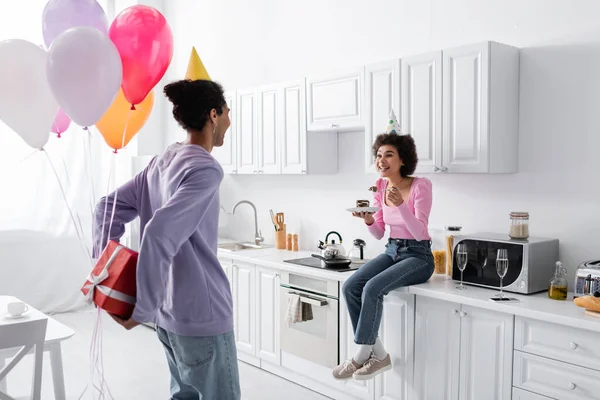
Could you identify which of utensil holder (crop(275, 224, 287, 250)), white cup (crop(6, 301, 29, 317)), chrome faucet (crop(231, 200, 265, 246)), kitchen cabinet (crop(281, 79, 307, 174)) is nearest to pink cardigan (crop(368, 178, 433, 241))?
kitchen cabinet (crop(281, 79, 307, 174))

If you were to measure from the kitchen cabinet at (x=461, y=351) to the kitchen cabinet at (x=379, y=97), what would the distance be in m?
1.01

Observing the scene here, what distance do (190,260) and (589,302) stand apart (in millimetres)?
1737

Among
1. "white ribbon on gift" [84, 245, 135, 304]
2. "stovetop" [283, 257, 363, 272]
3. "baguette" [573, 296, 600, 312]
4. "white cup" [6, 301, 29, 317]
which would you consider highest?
"white ribbon on gift" [84, 245, 135, 304]

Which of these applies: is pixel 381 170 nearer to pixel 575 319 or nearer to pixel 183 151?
pixel 575 319

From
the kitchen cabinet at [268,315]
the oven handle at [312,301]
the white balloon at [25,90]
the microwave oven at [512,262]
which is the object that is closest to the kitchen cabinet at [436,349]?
the microwave oven at [512,262]

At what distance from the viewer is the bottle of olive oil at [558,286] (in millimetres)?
2883

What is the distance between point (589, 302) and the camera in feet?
8.52

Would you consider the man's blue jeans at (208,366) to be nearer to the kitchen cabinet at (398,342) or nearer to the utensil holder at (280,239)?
the kitchen cabinet at (398,342)

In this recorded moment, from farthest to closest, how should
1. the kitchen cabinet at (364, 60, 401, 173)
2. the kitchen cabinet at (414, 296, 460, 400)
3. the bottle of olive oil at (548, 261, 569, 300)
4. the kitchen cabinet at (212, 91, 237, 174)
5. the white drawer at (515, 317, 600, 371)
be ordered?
the kitchen cabinet at (212, 91, 237, 174)
the kitchen cabinet at (364, 60, 401, 173)
the kitchen cabinet at (414, 296, 460, 400)
the bottle of olive oil at (548, 261, 569, 300)
the white drawer at (515, 317, 600, 371)

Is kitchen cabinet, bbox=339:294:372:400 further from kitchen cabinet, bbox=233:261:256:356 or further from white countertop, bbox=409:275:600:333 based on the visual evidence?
kitchen cabinet, bbox=233:261:256:356

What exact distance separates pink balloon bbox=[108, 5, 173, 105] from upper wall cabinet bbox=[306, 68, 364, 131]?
5.18 ft

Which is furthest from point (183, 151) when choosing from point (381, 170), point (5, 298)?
point (5, 298)

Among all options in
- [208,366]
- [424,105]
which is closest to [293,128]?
[424,105]

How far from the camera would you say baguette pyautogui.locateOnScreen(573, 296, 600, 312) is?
257 cm
